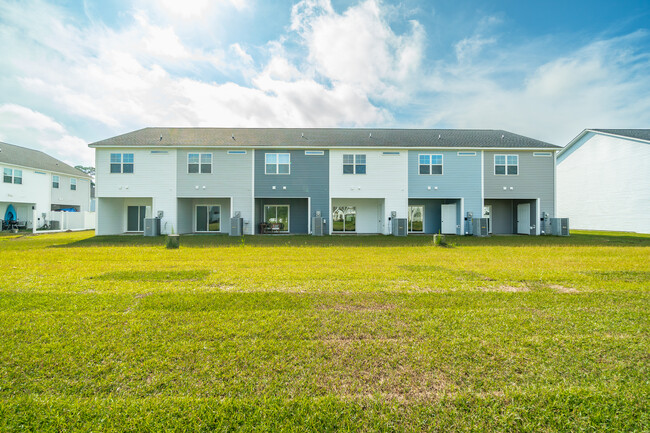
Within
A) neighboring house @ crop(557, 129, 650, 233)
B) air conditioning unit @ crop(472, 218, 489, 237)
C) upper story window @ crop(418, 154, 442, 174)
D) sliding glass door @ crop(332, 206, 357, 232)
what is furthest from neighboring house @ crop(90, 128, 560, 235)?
neighboring house @ crop(557, 129, 650, 233)

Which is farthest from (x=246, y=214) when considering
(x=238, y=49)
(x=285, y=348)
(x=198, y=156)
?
(x=285, y=348)

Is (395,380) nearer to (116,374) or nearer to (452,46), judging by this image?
(116,374)

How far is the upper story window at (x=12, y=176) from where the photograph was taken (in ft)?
74.3

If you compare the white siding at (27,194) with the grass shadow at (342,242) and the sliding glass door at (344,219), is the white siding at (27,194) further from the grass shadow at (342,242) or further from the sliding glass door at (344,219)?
the sliding glass door at (344,219)

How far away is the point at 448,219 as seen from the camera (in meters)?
19.0

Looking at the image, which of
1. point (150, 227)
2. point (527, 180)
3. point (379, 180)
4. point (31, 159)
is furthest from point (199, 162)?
point (527, 180)

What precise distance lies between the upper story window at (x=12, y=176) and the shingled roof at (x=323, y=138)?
13030 mm

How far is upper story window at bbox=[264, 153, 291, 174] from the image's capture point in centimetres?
1797

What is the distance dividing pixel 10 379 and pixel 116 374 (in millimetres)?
852

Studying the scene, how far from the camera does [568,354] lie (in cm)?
281

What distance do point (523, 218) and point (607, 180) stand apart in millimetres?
8547

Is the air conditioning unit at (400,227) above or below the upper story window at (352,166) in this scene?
below

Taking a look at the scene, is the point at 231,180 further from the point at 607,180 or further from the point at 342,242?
the point at 607,180

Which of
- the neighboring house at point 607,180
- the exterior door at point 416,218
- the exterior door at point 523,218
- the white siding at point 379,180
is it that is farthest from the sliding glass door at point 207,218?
the neighboring house at point 607,180
